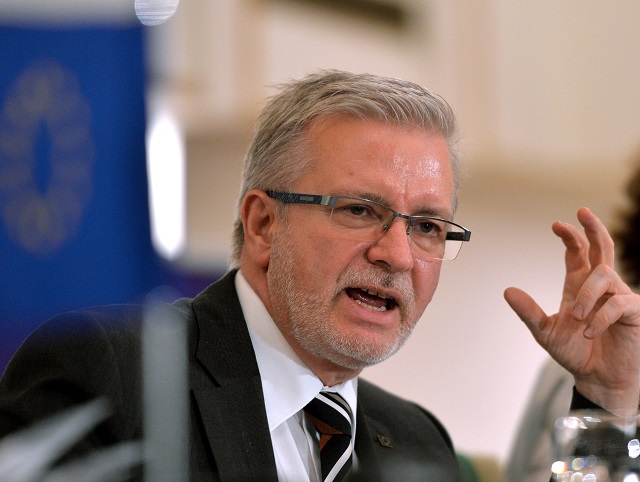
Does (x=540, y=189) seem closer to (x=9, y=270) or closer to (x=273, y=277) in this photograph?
(x=273, y=277)

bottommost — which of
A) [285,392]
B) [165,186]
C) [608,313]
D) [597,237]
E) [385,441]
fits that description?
[385,441]

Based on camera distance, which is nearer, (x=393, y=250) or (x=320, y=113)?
(x=393, y=250)

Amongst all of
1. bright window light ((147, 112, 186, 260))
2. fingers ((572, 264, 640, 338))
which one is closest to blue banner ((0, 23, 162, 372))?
bright window light ((147, 112, 186, 260))

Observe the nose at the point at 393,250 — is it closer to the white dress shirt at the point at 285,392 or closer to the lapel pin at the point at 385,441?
the white dress shirt at the point at 285,392

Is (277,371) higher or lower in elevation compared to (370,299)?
lower

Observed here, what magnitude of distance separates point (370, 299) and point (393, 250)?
113mm

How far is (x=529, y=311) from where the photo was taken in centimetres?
193

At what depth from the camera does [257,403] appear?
164 cm

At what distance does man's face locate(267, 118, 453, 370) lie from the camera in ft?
5.53

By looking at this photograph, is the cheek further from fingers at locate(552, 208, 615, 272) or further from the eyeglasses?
fingers at locate(552, 208, 615, 272)

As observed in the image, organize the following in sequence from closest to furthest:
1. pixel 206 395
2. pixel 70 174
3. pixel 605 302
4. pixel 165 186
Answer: pixel 70 174, pixel 165 186, pixel 206 395, pixel 605 302

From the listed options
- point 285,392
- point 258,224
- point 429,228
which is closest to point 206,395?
point 285,392

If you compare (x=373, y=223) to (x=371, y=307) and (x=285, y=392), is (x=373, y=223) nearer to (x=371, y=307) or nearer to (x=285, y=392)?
(x=371, y=307)

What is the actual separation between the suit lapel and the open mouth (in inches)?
8.6
